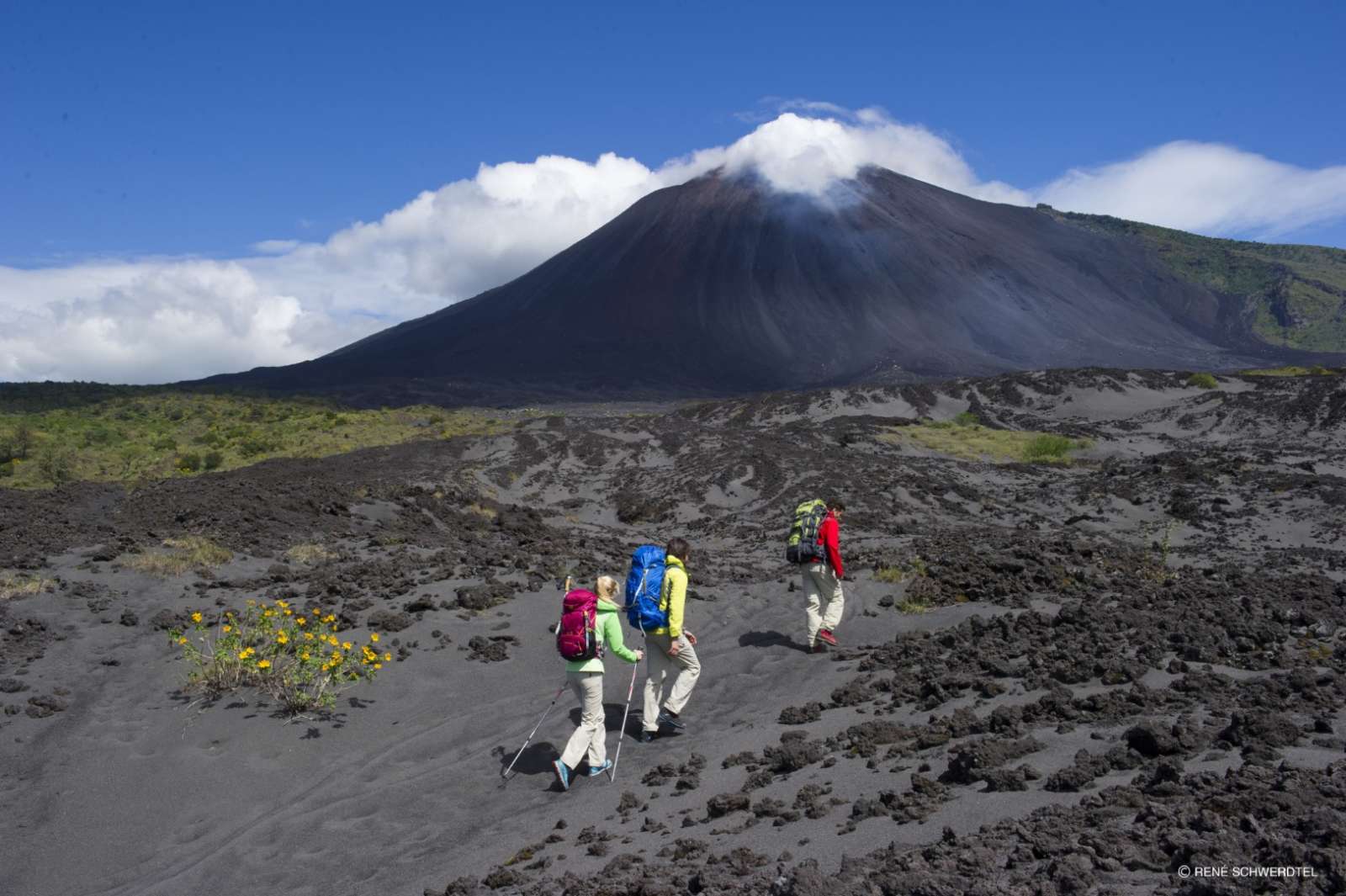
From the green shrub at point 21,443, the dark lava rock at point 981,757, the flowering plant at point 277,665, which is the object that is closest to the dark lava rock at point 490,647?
the flowering plant at point 277,665

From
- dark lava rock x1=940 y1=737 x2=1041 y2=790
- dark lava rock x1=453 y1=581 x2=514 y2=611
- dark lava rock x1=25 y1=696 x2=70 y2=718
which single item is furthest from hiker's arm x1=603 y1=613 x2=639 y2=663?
dark lava rock x1=453 y1=581 x2=514 y2=611

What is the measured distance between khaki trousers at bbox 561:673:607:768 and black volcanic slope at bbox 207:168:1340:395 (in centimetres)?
8177

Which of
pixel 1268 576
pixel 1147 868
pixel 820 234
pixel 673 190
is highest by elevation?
pixel 673 190

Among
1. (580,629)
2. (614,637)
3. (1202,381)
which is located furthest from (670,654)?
(1202,381)

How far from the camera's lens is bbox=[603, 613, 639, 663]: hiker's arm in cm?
690

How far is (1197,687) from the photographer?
6.86 m

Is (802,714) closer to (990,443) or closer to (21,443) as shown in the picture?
(990,443)

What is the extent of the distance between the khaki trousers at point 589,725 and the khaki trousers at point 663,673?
2.38 feet

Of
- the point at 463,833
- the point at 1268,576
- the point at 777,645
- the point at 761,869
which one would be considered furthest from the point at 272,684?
the point at 1268,576

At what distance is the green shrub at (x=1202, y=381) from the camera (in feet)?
171

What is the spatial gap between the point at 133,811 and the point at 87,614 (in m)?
4.31

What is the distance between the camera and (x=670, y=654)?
7848 mm

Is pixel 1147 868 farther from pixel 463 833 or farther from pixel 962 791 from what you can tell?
pixel 463 833

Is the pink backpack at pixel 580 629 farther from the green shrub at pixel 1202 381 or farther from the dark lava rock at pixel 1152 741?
the green shrub at pixel 1202 381
